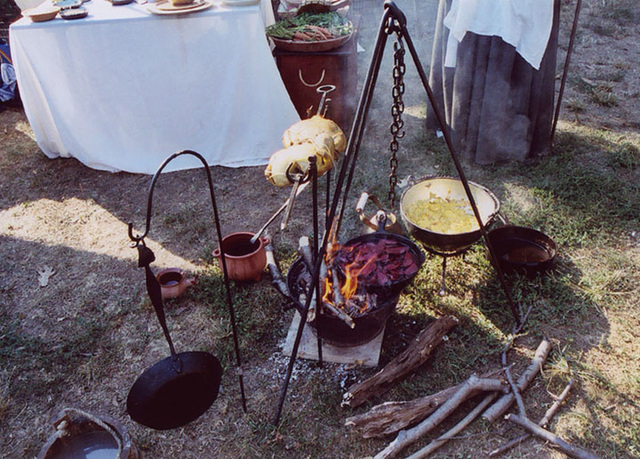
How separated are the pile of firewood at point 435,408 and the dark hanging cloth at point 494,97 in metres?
3.28

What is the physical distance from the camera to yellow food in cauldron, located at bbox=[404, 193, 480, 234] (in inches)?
162

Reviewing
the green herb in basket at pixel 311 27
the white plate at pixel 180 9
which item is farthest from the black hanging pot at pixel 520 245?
the white plate at pixel 180 9

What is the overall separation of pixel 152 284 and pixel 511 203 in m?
4.58

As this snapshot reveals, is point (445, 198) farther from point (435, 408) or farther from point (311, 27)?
point (311, 27)

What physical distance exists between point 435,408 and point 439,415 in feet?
0.24

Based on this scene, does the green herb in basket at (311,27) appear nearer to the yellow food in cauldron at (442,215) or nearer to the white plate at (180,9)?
the white plate at (180,9)

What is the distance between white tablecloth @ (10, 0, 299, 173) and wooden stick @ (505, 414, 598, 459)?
4.64 m

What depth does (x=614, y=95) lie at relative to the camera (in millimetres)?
7492

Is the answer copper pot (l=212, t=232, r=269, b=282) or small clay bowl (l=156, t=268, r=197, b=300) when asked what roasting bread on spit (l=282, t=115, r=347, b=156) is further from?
small clay bowl (l=156, t=268, r=197, b=300)

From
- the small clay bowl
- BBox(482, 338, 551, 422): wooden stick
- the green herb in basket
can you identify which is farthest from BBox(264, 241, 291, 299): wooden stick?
the green herb in basket

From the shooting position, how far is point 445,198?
4375 mm

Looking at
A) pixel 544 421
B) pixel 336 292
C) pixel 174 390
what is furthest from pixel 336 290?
pixel 544 421

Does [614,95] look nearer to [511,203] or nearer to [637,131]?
[637,131]

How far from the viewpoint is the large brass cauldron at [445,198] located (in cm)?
381
